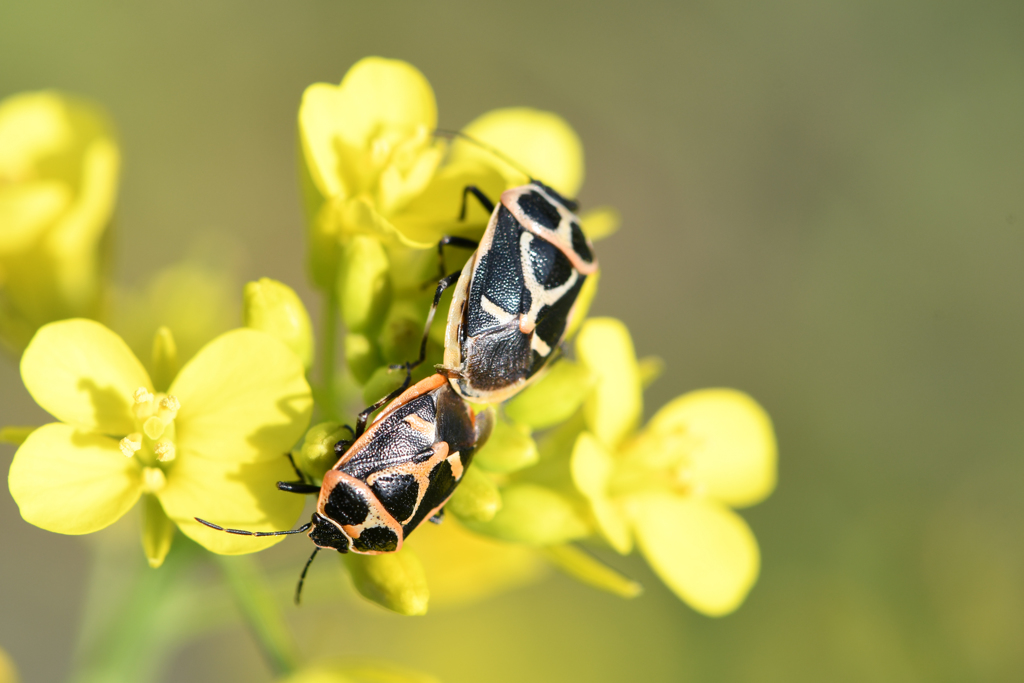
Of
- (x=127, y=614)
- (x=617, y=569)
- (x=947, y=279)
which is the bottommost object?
(x=617, y=569)

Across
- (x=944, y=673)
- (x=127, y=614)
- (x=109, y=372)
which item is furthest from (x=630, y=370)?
(x=944, y=673)

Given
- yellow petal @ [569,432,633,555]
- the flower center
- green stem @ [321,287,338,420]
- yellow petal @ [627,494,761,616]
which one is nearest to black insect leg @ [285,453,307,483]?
the flower center

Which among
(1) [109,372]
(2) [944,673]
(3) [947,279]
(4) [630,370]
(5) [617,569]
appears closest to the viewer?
(1) [109,372]

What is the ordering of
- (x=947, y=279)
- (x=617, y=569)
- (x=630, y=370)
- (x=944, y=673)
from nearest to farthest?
1. (x=630, y=370)
2. (x=944, y=673)
3. (x=617, y=569)
4. (x=947, y=279)

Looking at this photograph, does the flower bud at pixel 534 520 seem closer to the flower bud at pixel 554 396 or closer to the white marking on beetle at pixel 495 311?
the flower bud at pixel 554 396

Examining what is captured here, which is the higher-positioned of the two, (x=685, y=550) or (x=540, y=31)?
(x=540, y=31)

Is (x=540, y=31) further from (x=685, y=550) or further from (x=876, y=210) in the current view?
(x=685, y=550)

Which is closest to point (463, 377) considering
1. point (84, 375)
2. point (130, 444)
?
point (130, 444)

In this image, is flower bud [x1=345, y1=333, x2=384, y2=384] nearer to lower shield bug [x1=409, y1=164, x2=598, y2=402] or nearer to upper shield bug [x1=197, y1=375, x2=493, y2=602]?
lower shield bug [x1=409, y1=164, x2=598, y2=402]
